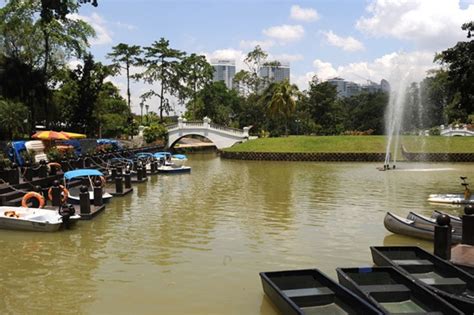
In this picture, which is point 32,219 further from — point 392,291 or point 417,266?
point 417,266

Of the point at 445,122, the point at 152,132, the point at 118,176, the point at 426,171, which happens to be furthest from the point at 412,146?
the point at 118,176

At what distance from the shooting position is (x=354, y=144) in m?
48.0

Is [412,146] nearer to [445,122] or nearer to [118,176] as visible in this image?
[445,122]

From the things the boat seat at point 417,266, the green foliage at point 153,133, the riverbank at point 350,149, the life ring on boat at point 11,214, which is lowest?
the boat seat at point 417,266

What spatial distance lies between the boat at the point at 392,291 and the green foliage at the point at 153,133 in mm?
49768

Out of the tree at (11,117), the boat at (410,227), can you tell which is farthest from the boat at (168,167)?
the boat at (410,227)

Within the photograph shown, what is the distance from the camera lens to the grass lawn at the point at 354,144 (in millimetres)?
45688

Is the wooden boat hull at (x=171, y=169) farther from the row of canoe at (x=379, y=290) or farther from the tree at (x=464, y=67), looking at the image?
the row of canoe at (x=379, y=290)

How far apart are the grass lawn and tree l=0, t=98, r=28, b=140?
21.9 m

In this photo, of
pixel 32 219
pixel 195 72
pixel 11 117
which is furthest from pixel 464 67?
pixel 195 72

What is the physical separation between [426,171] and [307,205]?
58.1 ft

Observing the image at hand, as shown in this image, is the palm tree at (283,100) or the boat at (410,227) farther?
the palm tree at (283,100)

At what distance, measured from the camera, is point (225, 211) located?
17.5 m

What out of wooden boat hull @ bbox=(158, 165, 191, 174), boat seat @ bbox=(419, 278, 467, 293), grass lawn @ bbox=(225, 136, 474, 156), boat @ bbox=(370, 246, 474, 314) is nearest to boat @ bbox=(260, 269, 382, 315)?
boat @ bbox=(370, 246, 474, 314)
